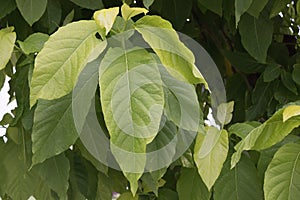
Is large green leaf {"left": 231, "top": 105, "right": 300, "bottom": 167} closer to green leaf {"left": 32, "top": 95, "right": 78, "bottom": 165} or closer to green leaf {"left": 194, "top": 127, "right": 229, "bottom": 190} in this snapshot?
green leaf {"left": 194, "top": 127, "right": 229, "bottom": 190}

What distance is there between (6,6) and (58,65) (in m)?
0.30

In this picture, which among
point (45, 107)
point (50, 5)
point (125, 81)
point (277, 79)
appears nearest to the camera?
point (125, 81)

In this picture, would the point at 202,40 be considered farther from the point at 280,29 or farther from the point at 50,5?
the point at 50,5

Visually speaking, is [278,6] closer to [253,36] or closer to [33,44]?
[253,36]

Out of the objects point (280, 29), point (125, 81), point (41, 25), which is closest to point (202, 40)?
point (280, 29)

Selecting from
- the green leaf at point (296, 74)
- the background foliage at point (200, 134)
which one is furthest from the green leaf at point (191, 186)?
the green leaf at point (296, 74)

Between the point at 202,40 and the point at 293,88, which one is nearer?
the point at 293,88

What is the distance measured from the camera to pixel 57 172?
678 mm

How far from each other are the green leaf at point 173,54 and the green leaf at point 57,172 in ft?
0.84

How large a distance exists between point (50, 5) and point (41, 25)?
0.18 ft

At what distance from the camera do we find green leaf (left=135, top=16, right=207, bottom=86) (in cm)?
48

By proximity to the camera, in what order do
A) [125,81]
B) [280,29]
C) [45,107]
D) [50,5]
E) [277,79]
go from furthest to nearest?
[280,29], [277,79], [50,5], [45,107], [125,81]

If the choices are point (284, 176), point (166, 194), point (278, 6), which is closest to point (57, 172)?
point (166, 194)

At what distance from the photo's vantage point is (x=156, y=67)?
49cm
